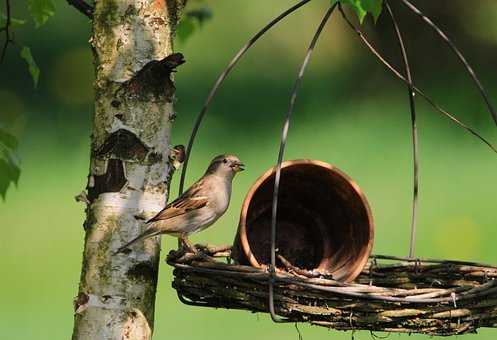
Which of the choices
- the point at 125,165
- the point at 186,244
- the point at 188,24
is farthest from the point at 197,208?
the point at 188,24

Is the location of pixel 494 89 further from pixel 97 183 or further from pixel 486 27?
pixel 97 183

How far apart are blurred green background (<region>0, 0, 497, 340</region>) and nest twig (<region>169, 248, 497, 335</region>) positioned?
3.25 metres

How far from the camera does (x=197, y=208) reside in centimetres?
351

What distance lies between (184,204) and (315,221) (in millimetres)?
650

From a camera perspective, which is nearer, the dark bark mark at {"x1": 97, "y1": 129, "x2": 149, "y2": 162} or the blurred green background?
the dark bark mark at {"x1": 97, "y1": 129, "x2": 149, "y2": 162}

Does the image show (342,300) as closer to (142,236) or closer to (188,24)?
(142,236)

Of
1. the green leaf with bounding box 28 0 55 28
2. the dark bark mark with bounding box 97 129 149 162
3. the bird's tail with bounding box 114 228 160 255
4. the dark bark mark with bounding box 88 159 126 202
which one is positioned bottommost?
the bird's tail with bounding box 114 228 160 255

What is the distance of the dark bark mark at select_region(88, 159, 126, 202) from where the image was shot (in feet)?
10.4

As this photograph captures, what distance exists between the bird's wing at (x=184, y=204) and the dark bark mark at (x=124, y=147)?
16cm

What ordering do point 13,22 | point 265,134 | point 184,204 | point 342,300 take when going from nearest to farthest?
point 342,300, point 184,204, point 13,22, point 265,134

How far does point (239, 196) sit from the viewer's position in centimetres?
762

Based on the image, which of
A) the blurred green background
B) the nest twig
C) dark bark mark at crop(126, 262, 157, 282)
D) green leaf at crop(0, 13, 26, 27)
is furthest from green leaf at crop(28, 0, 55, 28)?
the blurred green background

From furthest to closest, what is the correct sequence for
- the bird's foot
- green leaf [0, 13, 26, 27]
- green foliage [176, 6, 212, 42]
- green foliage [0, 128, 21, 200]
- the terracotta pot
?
green foliage [176, 6, 212, 42], green leaf [0, 13, 26, 27], the terracotta pot, green foliage [0, 128, 21, 200], the bird's foot

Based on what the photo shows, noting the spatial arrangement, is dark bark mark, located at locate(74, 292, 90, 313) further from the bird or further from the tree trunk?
the bird
